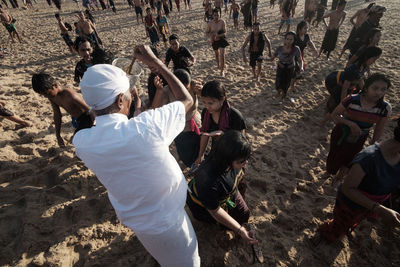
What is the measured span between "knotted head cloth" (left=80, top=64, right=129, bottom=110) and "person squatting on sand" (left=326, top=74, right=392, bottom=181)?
2722 mm

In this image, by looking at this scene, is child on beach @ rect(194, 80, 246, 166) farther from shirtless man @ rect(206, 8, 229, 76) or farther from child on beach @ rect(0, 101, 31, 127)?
shirtless man @ rect(206, 8, 229, 76)

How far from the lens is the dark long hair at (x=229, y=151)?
153cm

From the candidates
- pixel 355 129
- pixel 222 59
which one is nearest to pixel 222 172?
pixel 355 129

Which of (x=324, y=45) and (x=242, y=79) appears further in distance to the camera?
(x=324, y=45)

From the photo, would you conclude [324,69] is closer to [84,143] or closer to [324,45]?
[324,45]

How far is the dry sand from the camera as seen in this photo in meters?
2.25

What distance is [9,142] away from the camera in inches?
145

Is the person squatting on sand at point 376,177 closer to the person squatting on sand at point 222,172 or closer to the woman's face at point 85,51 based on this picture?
the person squatting on sand at point 222,172

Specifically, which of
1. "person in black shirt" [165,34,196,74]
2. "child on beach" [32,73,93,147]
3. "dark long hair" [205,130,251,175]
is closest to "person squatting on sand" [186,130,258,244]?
"dark long hair" [205,130,251,175]

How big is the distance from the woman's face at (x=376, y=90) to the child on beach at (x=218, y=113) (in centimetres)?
152

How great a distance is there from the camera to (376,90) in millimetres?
2377

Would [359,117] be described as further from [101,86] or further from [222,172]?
[101,86]

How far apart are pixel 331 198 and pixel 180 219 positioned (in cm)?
254

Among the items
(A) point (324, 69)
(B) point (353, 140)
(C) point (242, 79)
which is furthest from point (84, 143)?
(A) point (324, 69)
